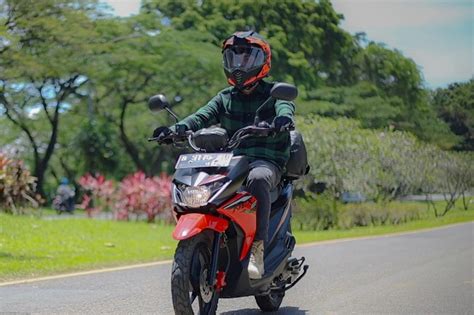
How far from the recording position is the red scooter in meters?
5.48

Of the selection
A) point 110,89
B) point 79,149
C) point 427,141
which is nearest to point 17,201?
point 427,141

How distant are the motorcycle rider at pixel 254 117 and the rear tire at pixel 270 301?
1029 mm

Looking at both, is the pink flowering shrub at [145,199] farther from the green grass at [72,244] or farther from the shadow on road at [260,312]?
the shadow on road at [260,312]

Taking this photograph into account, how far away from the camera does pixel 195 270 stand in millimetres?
5570

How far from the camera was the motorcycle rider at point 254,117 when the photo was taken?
19.8ft

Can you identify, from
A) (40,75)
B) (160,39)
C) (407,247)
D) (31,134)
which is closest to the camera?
(407,247)

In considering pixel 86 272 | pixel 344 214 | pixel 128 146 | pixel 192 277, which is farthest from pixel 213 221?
pixel 128 146

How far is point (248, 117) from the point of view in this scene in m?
6.69

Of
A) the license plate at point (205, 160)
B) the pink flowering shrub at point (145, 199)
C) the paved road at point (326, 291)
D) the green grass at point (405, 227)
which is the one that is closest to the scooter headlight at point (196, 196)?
the license plate at point (205, 160)

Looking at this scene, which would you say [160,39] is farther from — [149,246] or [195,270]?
[195,270]

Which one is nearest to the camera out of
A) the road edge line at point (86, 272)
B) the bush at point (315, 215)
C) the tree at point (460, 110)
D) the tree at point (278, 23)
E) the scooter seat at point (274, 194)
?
the scooter seat at point (274, 194)

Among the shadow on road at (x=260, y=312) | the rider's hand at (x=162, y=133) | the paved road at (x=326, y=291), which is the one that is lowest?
the paved road at (x=326, y=291)

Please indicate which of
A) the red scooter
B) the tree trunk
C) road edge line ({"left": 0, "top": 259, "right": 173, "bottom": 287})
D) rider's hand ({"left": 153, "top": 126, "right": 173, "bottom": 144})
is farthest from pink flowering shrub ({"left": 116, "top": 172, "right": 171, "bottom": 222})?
the red scooter

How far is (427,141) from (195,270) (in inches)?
813
